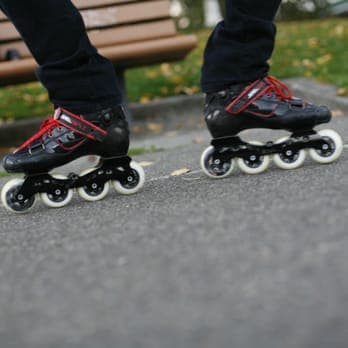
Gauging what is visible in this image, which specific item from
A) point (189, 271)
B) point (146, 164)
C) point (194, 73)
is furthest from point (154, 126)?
point (189, 271)

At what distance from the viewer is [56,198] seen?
259cm

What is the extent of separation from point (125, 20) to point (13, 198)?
309cm

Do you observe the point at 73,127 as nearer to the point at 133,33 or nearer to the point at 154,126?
the point at 133,33

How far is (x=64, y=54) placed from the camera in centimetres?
243

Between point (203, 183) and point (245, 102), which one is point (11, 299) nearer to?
point (203, 183)

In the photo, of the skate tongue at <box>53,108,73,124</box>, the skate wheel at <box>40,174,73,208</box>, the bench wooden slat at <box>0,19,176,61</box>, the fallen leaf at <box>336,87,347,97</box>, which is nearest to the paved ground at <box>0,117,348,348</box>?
the skate wheel at <box>40,174,73,208</box>

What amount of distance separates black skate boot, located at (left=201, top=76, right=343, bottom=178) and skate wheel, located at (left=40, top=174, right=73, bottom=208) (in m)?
0.54

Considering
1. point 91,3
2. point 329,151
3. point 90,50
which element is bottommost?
point 91,3

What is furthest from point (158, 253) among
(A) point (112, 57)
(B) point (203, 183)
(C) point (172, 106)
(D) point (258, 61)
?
(C) point (172, 106)

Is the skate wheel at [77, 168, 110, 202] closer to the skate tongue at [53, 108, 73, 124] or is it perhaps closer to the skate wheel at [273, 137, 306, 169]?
the skate tongue at [53, 108, 73, 124]

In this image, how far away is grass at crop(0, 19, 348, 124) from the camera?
610 cm

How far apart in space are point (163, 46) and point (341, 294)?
11.9 feet

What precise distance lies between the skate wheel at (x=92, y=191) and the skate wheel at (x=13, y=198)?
0.20m

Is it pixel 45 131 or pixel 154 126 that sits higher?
pixel 45 131
